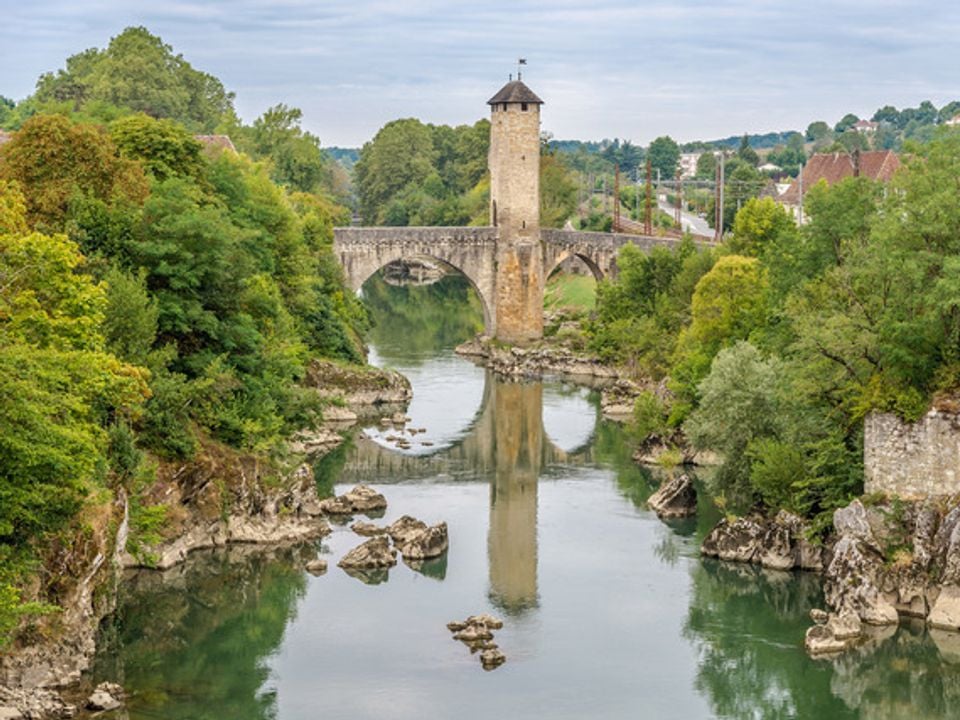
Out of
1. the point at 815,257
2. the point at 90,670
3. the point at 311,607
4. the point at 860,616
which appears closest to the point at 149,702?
the point at 90,670

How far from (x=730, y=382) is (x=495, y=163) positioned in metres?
36.7

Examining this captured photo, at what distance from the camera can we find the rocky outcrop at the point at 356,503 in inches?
1836

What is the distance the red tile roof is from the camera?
80812 millimetres

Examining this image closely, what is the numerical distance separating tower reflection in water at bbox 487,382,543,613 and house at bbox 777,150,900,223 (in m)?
17.9

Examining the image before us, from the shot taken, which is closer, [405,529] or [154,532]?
[154,532]

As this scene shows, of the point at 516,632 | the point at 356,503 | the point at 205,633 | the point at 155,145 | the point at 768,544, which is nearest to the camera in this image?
the point at 516,632

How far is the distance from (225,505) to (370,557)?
379cm

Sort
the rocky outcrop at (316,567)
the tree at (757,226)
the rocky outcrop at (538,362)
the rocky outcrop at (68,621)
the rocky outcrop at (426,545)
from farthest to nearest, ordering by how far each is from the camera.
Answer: the rocky outcrop at (538,362)
the tree at (757,226)
the rocky outcrop at (426,545)
the rocky outcrop at (316,567)
the rocky outcrop at (68,621)

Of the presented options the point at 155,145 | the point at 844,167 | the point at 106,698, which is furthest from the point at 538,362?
the point at 106,698

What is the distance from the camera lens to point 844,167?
279 feet

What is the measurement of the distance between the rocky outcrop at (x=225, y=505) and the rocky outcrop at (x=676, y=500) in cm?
879

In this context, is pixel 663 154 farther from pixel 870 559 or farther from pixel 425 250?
pixel 870 559

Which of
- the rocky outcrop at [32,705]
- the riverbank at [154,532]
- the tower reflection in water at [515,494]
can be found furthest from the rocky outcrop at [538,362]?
the rocky outcrop at [32,705]

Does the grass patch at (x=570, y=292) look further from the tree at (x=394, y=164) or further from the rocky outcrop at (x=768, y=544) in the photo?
the rocky outcrop at (x=768, y=544)
